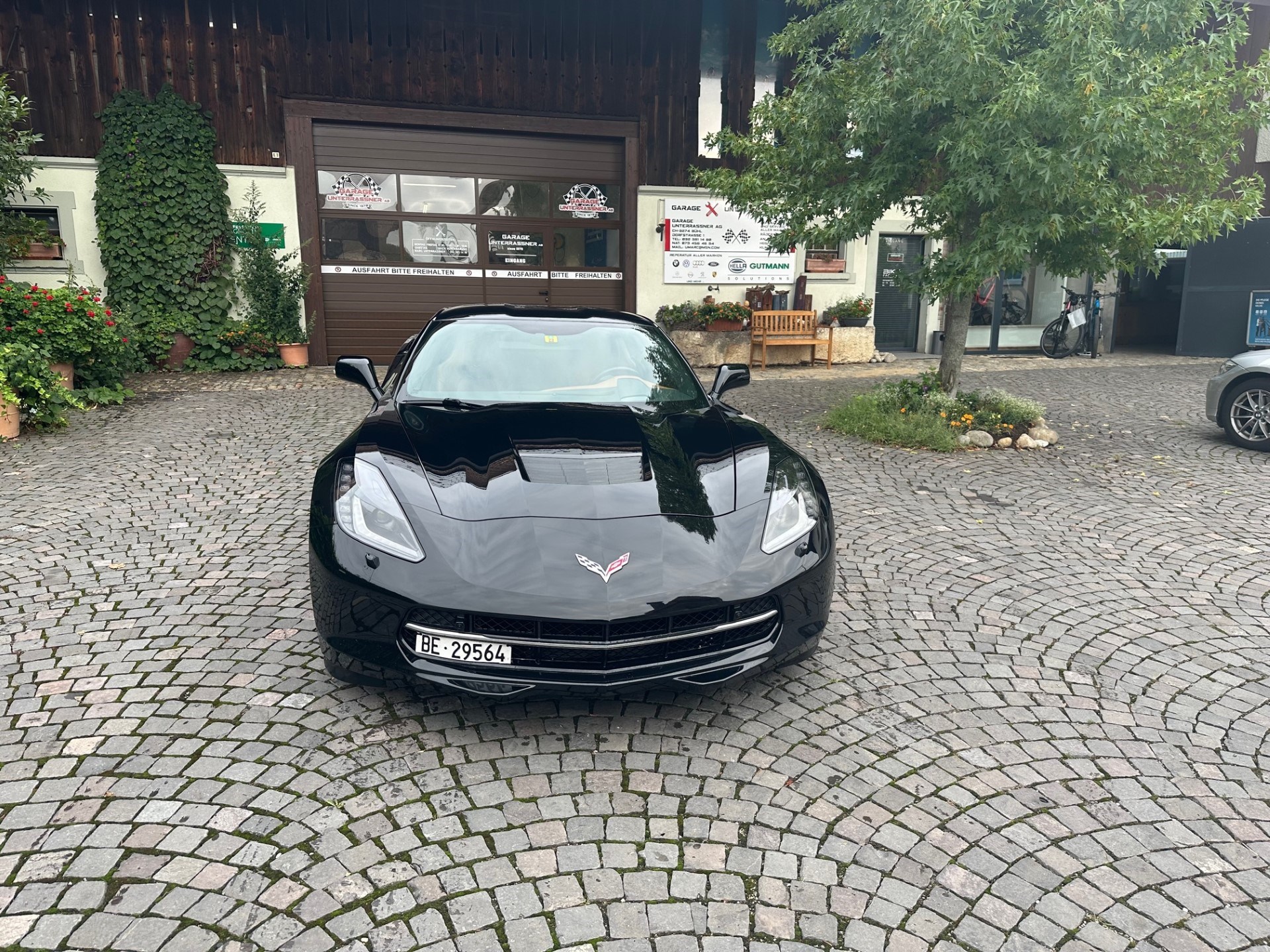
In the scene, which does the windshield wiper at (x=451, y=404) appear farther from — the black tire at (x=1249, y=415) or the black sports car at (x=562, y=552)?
the black tire at (x=1249, y=415)

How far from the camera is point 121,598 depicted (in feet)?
13.9

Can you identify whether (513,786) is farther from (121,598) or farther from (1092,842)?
(121,598)

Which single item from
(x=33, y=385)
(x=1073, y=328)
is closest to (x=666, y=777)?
(x=33, y=385)

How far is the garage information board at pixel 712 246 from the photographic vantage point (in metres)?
15.2

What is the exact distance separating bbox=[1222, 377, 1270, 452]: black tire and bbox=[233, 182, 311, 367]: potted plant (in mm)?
12170

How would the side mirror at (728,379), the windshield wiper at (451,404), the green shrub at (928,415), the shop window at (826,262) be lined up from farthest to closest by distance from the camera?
the shop window at (826,262)
the green shrub at (928,415)
the side mirror at (728,379)
the windshield wiper at (451,404)

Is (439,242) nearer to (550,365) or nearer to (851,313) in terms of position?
(851,313)

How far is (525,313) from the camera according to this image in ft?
16.2

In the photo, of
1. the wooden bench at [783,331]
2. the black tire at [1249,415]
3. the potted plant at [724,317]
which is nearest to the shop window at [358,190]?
the potted plant at [724,317]

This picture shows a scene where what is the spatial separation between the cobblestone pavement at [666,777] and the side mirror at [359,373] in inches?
42.4

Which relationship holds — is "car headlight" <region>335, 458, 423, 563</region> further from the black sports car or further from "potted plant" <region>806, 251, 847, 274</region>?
"potted plant" <region>806, 251, 847, 274</region>

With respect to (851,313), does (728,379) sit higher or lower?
lower

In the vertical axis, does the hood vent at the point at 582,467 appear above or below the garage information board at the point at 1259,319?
below

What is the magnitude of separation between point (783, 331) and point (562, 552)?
492 inches
